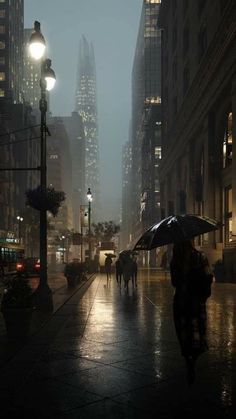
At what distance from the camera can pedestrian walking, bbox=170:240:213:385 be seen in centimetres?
677

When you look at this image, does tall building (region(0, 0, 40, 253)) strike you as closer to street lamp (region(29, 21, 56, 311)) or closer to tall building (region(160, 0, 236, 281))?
tall building (region(160, 0, 236, 281))

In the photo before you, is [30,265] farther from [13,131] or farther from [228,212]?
[13,131]

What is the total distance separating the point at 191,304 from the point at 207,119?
3752 cm

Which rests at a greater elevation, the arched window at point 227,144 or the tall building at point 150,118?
the tall building at point 150,118

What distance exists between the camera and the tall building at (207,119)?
116 feet

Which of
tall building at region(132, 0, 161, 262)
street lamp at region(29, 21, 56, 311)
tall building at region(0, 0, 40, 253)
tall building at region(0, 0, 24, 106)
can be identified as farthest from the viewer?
tall building at region(132, 0, 161, 262)

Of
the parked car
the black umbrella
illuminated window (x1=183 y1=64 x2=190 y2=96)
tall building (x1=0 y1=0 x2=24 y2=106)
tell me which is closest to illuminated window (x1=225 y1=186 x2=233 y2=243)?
the parked car

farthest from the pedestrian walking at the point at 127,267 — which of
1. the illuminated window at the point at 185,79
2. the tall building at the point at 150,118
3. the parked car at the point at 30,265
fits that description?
the tall building at the point at 150,118

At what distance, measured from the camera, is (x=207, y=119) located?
42.8 m

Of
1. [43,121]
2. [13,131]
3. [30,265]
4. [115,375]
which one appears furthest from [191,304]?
[13,131]

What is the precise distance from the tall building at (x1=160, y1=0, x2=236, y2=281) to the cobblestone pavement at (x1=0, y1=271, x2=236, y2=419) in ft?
75.9

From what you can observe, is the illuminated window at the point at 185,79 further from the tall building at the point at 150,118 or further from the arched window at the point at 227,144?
the tall building at the point at 150,118

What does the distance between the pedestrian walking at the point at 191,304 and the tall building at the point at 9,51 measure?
12115cm

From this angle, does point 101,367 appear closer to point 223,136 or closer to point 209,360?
point 209,360
